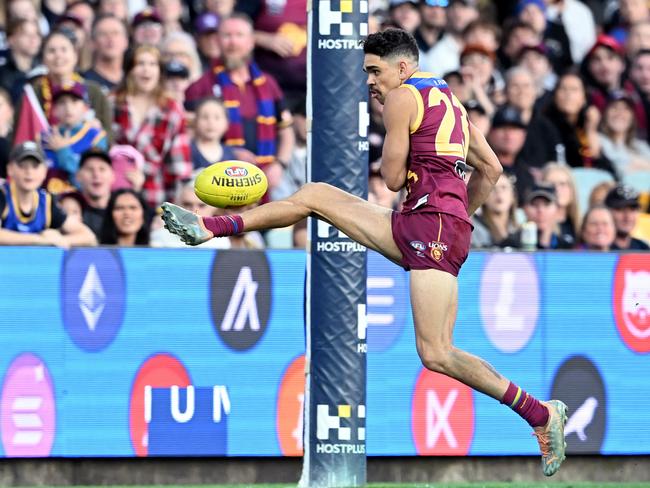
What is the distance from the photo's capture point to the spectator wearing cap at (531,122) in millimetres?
13586

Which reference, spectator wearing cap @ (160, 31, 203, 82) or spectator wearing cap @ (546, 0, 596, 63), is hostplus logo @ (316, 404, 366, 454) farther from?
spectator wearing cap @ (546, 0, 596, 63)

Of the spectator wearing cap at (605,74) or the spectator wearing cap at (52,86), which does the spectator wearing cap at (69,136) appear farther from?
the spectator wearing cap at (605,74)

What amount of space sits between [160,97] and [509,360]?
394 centimetres

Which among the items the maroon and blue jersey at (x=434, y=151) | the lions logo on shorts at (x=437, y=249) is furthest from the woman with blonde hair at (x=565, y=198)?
the lions logo on shorts at (x=437, y=249)

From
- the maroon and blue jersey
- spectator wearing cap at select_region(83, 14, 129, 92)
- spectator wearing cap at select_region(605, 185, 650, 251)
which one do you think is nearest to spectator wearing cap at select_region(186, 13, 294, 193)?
spectator wearing cap at select_region(83, 14, 129, 92)

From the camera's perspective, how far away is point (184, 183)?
11.5 metres

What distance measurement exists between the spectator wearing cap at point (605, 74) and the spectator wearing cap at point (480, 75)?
42.2 inches

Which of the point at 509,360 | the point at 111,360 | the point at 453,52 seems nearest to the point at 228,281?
the point at 111,360

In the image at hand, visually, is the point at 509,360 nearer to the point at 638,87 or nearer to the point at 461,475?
the point at 461,475

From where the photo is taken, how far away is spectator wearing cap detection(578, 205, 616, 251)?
11.7m

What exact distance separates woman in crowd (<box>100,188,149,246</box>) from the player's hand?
1.83 feet

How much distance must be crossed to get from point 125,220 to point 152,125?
1.59 metres

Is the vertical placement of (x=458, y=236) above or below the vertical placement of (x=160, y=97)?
below

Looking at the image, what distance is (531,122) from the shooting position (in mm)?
13695
